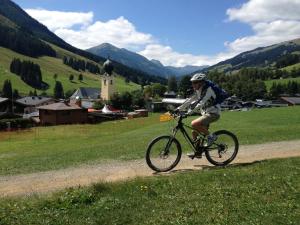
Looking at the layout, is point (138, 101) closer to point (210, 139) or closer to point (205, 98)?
point (210, 139)

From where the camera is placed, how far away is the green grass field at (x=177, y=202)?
852 cm

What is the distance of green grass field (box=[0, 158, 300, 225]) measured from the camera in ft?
27.9

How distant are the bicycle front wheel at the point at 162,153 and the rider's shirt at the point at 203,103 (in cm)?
110

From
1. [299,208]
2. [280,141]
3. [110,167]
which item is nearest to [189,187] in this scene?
[299,208]

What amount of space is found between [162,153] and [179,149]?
0.59 meters

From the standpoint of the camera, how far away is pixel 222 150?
14.3m

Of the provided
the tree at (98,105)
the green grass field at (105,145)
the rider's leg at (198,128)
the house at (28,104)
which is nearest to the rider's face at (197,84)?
the rider's leg at (198,128)

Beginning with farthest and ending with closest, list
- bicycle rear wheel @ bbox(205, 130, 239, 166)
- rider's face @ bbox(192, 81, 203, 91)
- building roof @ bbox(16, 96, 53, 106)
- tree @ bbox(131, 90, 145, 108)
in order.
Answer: tree @ bbox(131, 90, 145, 108)
building roof @ bbox(16, 96, 53, 106)
bicycle rear wheel @ bbox(205, 130, 239, 166)
rider's face @ bbox(192, 81, 203, 91)

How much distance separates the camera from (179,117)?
13508 millimetres

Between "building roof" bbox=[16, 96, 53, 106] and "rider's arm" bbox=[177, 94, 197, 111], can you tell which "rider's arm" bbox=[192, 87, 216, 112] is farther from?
"building roof" bbox=[16, 96, 53, 106]

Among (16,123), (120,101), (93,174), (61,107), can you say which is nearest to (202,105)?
(93,174)

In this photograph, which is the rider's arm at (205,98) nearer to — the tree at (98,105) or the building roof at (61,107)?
the building roof at (61,107)

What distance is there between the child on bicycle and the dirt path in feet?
4.27

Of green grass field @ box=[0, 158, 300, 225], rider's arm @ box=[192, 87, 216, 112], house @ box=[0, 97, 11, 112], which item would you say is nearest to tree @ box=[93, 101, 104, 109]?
house @ box=[0, 97, 11, 112]
